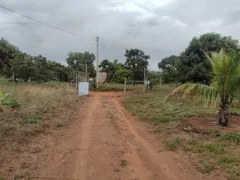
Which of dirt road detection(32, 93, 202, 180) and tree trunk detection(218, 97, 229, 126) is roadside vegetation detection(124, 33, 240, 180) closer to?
tree trunk detection(218, 97, 229, 126)

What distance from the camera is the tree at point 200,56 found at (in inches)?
669

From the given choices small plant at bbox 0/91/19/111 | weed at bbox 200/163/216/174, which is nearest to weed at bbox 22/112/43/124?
small plant at bbox 0/91/19/111

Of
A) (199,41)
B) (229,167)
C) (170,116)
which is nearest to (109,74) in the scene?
(199,41)

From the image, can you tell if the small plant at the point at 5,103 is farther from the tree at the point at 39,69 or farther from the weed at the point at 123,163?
the tree at the point at 39,69

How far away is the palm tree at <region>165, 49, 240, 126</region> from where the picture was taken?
6984 mm

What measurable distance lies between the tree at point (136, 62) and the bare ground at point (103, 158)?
1035 inches

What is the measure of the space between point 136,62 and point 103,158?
29.2 metres

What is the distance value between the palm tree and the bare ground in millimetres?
1797

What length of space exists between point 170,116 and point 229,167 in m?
5.00

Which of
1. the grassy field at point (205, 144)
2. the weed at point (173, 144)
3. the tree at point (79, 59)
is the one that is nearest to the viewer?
the grassy field at point (205, 144)

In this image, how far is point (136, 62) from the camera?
1325 inches

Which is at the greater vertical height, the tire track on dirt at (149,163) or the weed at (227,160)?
the weed at (227,160)

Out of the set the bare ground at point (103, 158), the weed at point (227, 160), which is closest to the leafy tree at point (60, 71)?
the bare ground at point (103, 158)

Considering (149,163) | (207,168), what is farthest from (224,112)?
(149,163)
